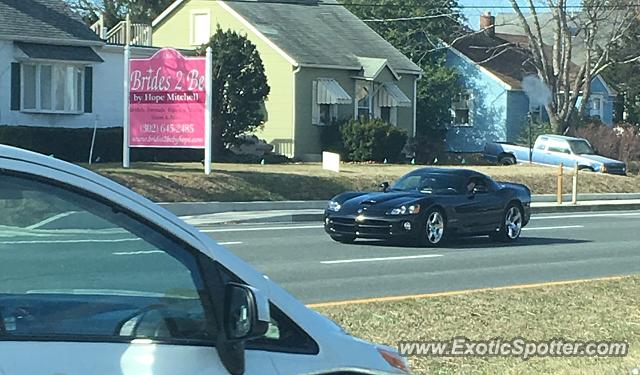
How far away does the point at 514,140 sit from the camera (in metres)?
53.7

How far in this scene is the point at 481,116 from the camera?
55219 mm

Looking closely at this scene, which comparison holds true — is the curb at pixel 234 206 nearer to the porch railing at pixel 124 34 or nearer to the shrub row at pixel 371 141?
the shrub row at pixel 371 141

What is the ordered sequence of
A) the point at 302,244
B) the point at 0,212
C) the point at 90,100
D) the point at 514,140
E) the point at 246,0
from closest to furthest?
the point at 0,212 < the point at 302,244 < the point at 90,100 < the point at 246,0 < the point at 514,140

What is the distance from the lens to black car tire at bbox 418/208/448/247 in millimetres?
17438

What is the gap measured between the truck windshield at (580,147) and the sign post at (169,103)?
18904mm

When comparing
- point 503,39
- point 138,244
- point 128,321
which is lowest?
point 128,321

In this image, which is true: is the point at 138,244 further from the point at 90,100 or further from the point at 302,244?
the point at 90,100

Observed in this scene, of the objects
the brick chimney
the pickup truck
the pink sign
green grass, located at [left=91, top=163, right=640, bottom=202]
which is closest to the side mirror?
green grass, located at [left=91, top=163, right=640, bottom=202]

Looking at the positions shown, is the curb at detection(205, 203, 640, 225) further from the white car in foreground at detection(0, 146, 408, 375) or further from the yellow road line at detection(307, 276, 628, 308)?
the white car in foreground at detection(0, 146, 408, 375)

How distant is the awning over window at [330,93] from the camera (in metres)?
42.4

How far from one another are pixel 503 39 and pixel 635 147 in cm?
1865

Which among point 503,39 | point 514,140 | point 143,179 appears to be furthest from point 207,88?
point 503,39

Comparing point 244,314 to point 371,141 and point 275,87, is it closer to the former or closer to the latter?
point 371,141

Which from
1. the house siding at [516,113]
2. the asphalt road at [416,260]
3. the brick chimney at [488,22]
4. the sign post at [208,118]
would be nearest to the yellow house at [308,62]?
the house siding at [516,113]
